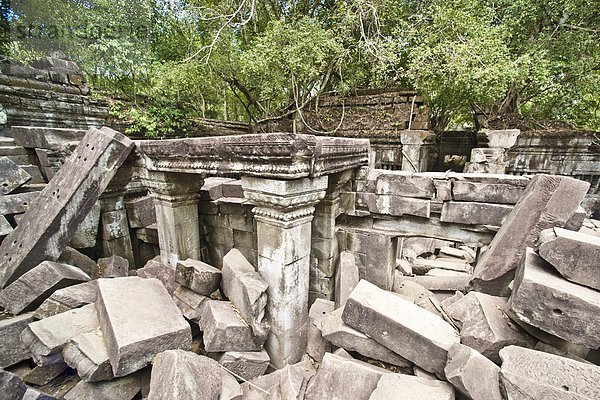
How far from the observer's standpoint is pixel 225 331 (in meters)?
2.14

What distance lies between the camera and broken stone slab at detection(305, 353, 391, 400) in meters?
1.81

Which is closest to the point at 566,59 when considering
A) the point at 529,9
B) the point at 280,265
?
the point at 529,9

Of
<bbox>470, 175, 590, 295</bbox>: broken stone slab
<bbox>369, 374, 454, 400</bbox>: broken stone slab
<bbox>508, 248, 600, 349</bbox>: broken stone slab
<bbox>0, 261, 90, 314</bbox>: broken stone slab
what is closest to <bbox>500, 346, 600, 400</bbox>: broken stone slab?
<bbox>508, 248, 600, 349</bbox>: broken stone slab

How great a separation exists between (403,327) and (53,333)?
2767 mm

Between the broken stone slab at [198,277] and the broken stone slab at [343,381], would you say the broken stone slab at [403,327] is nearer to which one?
the broken stone slab at [343,381]

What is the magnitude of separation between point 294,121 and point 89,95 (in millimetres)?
5465

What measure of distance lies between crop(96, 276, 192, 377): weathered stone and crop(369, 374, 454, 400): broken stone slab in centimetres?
152

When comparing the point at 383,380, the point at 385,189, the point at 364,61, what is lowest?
the point at 383,380

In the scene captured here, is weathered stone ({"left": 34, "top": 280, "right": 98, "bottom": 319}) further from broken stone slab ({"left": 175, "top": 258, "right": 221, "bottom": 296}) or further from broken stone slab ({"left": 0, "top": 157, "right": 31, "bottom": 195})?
broken stone slab ({"left": 0, "top": 157, "right": 31, "bottom": 195})

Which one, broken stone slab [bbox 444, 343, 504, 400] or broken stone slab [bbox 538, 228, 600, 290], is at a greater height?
broken stone slab [bbox 538, 228, 600, 290]

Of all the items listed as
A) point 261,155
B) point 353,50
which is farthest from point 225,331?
point 353,50

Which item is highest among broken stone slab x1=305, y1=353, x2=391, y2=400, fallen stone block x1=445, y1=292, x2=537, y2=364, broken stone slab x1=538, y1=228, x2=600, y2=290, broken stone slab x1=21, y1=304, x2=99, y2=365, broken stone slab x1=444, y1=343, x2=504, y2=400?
broken stone slab x1=538, y1=228, x2=600, y2=290

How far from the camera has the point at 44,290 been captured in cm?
248

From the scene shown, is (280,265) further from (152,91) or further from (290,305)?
(152,91)
